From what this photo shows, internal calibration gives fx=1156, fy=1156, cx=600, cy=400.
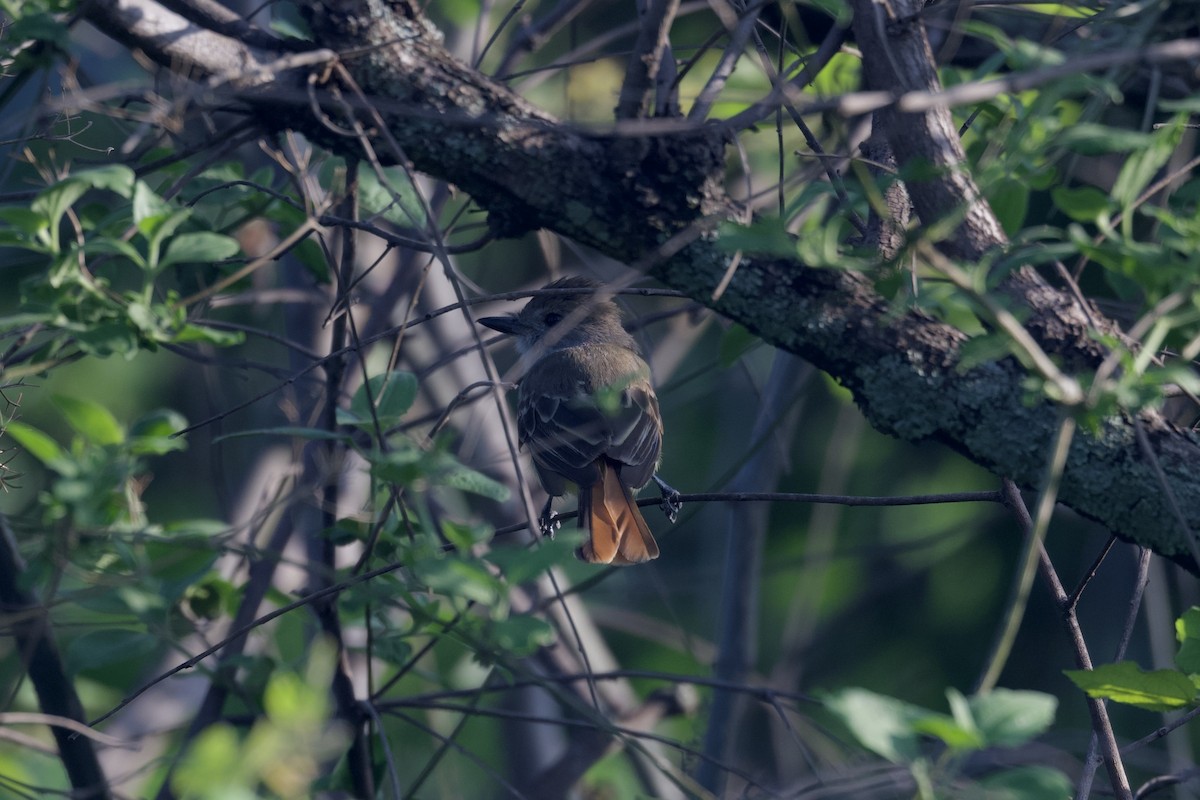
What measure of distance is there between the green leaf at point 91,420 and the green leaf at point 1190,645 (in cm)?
209

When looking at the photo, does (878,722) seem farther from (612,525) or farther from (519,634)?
(612,525)

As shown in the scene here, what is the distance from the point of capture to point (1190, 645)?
2320 mm

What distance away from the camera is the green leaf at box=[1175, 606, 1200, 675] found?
7.58 feet

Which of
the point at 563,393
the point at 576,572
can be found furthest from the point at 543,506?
the point at 576,572

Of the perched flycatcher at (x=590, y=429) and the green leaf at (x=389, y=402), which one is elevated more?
the perched flycatcher at (x=590, y=429)

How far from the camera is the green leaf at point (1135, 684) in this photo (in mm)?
2148

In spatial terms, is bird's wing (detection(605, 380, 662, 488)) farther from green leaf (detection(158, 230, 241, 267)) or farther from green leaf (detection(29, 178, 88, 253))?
green leaf (detection(29, 178, 88, 253))

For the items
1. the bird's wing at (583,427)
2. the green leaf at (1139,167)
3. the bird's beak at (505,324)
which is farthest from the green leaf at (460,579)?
the bird's beak at (505,324)

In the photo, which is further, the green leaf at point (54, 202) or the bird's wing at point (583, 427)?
the bird's wing at point (583, 427)

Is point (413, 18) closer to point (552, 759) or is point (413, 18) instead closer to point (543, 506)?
point (543, 506)

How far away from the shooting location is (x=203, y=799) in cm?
141

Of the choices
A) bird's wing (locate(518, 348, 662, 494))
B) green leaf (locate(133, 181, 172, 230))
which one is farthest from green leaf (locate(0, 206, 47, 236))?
bird's wing (locate(518, 348, 662, 494))

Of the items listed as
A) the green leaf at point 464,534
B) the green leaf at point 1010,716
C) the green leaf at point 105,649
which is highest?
the green leaf at point 105,649

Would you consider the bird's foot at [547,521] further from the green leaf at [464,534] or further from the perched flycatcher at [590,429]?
the green leaf at [464,534]
